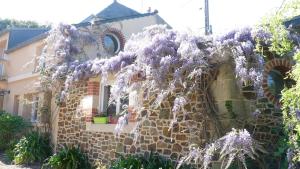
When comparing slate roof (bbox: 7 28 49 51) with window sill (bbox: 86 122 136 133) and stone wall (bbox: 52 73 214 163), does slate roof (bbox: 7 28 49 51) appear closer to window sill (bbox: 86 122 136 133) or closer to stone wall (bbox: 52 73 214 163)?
stone wall (bbox: 52 73 214 163)

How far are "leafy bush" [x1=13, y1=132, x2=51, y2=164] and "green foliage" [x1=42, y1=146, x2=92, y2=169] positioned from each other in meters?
1.35

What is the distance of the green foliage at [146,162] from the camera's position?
8820 mm

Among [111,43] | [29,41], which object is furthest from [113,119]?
[29,41]

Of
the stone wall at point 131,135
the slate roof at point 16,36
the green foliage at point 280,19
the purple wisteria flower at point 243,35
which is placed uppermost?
the slate roof at point 16,36

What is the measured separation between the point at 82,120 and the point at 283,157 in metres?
6.47

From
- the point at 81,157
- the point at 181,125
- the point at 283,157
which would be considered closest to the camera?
the point at 283,157

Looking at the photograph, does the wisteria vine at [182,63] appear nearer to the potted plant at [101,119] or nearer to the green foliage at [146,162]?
the green foliage at [146,162]

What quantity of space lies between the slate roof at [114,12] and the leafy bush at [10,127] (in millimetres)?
5025

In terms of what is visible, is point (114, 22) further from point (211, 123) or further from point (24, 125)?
point (211, 123)

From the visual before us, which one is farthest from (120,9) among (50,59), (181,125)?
(181,125)

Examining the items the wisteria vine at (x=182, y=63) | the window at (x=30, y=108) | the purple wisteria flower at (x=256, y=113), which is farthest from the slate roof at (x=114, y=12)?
the purple wisteria flower at (x=256, y=113)

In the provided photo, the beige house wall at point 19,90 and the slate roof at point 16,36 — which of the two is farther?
the slate roof at point 16,36

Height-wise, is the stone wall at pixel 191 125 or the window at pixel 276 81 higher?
the window at pixel 276 81

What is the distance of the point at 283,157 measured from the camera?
25.4 feet
